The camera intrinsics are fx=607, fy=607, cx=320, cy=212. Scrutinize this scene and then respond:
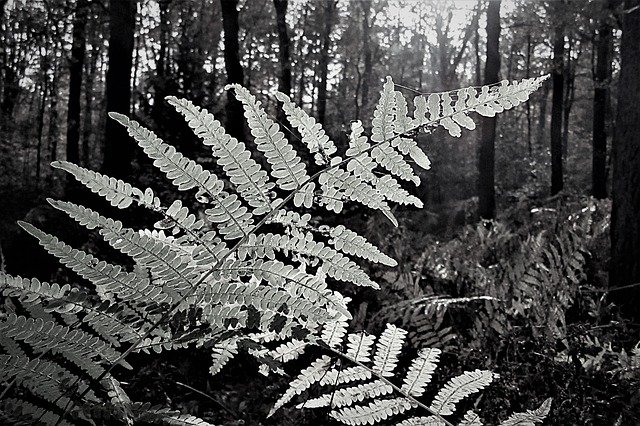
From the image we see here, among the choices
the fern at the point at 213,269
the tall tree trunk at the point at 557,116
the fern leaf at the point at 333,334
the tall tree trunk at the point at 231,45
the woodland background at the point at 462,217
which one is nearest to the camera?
the fern at the point at 213,269

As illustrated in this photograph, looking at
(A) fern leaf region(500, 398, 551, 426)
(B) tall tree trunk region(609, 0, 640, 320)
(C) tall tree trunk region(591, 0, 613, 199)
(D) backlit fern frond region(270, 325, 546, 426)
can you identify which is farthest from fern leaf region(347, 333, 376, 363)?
(C) tall tree trunk region(591, 0, 613, 199)

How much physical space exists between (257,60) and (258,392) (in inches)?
1082

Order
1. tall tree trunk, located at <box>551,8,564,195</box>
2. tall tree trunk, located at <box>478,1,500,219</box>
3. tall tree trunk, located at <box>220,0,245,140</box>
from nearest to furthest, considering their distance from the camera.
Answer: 1. tall tree trunk, located at <box>220,0,245,140</box>
2. tall tree trunk, located at <box>478,1,500,219</box>
3. tall tree trunk, located at <box>551,8,564,195</box>

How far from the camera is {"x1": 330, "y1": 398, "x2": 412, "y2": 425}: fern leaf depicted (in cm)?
96

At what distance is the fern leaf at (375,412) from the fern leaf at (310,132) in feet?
1.31

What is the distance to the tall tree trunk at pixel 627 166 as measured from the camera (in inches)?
172

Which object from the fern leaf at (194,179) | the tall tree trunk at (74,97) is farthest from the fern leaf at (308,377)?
the tall tree trunk at (74,97)

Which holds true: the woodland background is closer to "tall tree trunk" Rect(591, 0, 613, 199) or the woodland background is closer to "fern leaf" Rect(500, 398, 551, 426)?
"tall tree trunk" Rect(591, 0, 613, 199)

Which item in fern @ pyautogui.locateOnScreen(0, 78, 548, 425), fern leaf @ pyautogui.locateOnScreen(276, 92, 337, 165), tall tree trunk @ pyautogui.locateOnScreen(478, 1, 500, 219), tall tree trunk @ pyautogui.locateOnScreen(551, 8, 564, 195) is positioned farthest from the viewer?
tall tree trunk @ pyautogui.locateOnScreen(551, 8, 564, 195)

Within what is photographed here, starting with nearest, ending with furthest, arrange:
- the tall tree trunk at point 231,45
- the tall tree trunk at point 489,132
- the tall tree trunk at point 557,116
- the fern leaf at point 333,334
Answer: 1. the fern leaf at point 333,334
2. the tall tree trunk at point 231,45
3. the tall tree trunk at point 489,132
4. the tall tree trunk at point 557,116

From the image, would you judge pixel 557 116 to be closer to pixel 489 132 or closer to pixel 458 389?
pixel 489 132

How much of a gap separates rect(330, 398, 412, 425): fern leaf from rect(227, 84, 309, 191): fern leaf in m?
0.38

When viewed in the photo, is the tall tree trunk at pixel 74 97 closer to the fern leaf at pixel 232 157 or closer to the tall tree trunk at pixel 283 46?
the tall tree trunk at pixel 283 46

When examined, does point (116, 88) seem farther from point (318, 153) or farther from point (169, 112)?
point (318, 153)
